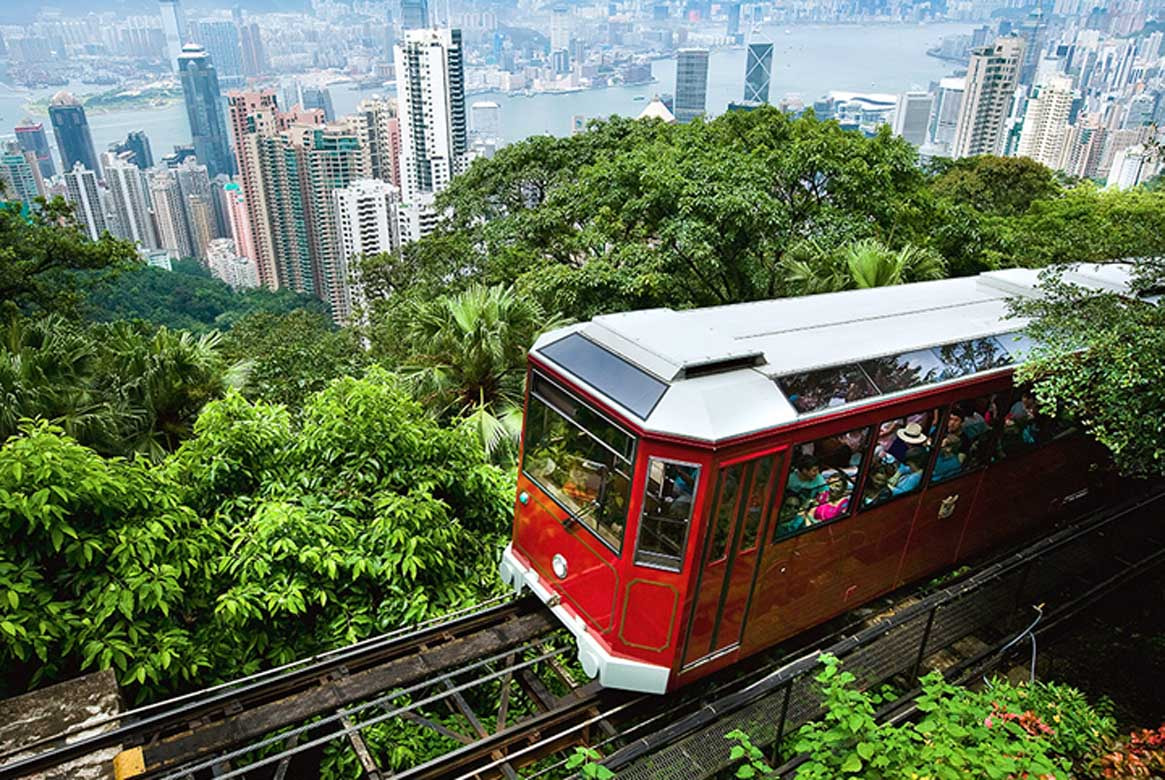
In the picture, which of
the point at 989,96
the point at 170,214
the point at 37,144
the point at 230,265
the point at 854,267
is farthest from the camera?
the point at 37,144

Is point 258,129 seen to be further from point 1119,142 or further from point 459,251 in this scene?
point 1119,142

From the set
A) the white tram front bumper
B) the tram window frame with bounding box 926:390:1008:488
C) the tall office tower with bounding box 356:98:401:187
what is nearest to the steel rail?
the white tram front bumper

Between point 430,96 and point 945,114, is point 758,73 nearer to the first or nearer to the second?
point 945,114

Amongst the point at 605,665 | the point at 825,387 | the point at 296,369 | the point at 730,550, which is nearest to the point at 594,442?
the point at 730,550

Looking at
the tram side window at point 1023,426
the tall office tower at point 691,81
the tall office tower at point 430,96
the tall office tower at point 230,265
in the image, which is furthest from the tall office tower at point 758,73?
the tram side window at point 1023,426

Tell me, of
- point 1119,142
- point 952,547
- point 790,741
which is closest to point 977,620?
point 952,547

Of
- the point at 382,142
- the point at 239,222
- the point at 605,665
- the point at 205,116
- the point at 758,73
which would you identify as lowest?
the point at 239,222
